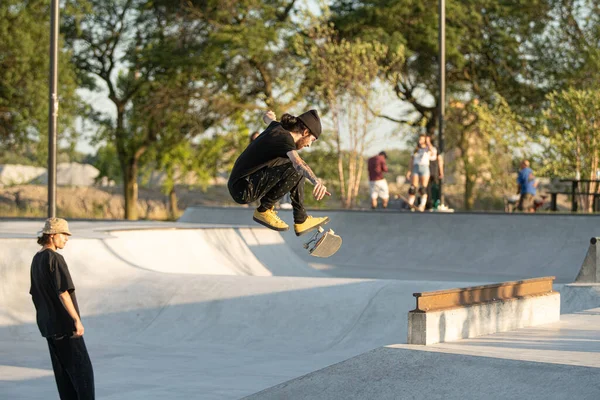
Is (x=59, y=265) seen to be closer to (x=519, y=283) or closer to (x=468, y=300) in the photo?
(x=468, y=300)

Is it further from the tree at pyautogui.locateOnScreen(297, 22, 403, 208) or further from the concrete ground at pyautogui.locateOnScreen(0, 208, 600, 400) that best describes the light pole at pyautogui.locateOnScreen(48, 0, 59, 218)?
the tree at pyautogui.locateOnScreen(297, 22, 403, 208)

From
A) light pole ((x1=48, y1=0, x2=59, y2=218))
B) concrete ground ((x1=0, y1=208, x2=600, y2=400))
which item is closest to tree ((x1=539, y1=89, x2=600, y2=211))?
concrete ground ((x1=0, y1=208, x2=600, y2=400))

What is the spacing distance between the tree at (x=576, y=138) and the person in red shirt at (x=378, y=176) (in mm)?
8517

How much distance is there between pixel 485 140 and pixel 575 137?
7.48 metres

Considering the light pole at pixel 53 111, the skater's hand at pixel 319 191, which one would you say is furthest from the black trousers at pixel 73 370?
the light pole at pixel 53 111

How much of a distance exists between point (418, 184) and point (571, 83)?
51.2 feet

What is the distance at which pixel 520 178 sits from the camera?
24281 millimetres

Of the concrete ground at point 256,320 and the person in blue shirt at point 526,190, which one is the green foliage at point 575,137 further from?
the concrete ground at point 256,320

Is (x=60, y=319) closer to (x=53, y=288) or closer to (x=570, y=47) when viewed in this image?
(x=53, y=288)

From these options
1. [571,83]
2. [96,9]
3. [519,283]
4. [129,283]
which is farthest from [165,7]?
[519,283]

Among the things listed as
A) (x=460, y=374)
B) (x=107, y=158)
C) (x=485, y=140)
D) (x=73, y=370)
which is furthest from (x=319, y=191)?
(x=107, y=158)

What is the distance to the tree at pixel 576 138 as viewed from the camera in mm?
29453

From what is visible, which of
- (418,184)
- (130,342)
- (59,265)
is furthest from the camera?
(418,184)

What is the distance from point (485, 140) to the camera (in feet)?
124
